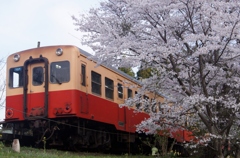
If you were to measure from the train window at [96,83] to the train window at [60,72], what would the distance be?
3.49ft

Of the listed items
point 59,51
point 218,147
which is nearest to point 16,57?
point 59,51

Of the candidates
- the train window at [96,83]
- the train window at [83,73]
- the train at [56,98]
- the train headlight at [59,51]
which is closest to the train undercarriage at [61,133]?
the train at [56,98]

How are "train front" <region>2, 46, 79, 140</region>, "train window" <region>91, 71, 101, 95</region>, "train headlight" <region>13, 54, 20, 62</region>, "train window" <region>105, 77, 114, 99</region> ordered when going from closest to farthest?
"train front" <region>2, 46, 79, 140</region>
"train headlight" <region>13, 54, 20, 62</region>
"train window" <region>91, 71, 101, 95</region>
"train window" <region>105, 77, 114, 99</region>

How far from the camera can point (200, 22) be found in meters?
9.29

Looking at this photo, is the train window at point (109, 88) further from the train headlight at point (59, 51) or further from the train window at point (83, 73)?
the train headlight at point (59, 51)

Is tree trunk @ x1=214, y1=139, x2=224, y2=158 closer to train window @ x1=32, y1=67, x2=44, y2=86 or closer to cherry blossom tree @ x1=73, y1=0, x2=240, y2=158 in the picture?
cherry blossom tree @ x1=73, y1=0, x2=240, y2=158


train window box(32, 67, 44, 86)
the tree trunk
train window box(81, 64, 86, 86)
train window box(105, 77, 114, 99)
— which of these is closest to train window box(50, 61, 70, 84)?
train window box(32, 67, 44, 86)

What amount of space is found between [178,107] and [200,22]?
2.59 m

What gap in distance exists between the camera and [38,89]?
10914mm

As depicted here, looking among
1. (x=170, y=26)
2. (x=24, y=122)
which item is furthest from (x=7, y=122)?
(x=170, y=26)

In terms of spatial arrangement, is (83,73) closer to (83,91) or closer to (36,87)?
(83,91)

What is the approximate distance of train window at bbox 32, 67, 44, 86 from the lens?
1099 centimetres

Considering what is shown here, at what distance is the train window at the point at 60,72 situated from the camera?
10.7 metres

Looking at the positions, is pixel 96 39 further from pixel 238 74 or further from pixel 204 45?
pixel 238 74
